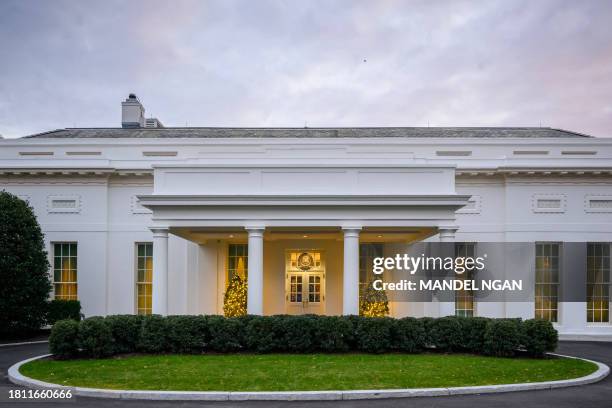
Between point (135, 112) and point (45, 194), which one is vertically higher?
point (135, 112)

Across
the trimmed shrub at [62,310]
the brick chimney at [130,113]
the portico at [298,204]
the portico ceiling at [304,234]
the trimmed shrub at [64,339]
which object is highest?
the brick chimney at [130,113]

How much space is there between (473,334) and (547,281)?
9191mm

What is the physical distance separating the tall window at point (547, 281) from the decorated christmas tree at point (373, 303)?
246 inches

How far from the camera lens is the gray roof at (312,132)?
27.4 m

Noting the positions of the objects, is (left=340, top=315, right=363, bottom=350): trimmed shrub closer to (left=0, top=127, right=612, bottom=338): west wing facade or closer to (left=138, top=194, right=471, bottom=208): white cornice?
(left=138, top=194, right=471, bottom=208): white cornice

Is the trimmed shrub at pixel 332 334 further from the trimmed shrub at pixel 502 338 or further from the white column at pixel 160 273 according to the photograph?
the white column at pixel 160 273

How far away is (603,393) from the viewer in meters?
11.5

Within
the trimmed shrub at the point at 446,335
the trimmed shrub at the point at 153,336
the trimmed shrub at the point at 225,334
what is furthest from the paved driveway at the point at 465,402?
the trimmed shrub at the point at 225,334

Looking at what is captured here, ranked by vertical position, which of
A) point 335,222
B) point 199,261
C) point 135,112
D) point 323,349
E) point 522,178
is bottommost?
point 323,349

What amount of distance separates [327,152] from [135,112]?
11.6 meters

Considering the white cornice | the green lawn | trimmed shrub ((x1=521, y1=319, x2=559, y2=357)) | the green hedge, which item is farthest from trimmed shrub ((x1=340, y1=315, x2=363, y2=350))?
trimmed shrub ((x1=521, y1=319, x2=559, y2=357))

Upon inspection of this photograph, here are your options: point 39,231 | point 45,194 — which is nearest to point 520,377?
point 39,231

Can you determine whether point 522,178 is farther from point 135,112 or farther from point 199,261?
point 135,112

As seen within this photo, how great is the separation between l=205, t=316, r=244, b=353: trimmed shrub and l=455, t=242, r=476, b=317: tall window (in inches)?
439
